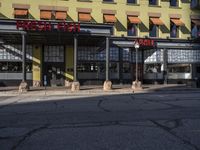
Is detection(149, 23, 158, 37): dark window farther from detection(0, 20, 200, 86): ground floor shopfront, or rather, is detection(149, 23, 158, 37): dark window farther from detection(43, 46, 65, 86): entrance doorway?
detection(43, 46, 65, 86): entrance doorway

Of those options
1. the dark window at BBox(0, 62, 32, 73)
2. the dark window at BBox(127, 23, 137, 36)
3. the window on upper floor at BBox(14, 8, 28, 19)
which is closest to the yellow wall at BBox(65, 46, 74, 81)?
the dark window at BBox(0, 62, 32, 73)

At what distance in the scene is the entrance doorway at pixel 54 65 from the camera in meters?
30.7

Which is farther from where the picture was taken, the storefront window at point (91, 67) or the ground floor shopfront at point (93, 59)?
the storefront window at point (91, 67)

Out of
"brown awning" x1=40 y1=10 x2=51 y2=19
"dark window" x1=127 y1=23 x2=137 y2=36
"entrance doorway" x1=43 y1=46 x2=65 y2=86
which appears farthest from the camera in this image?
"dark window" x1=127 y1=23 x2=137 y2=36

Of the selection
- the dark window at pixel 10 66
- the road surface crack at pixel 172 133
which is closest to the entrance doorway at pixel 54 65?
the dark window at pixel 10 66

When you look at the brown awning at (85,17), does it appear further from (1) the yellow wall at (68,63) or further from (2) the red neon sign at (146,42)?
(2) the red neon sign at (146,42)

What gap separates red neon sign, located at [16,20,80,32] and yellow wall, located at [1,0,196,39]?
5684mm

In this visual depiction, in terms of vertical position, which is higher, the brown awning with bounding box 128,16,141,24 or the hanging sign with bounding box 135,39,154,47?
the brown awning with bounding box 128,16,141,24

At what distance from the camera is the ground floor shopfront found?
29.5 metres

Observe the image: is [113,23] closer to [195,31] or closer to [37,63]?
[37,63]

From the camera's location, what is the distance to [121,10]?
31438 mm

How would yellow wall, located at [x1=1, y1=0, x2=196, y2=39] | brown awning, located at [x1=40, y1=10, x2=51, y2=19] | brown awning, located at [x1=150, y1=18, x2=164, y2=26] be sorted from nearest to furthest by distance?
brown awning, located at [x1=40, y1=10, x2=51, y2=19] < yellow wall, located at [x1=1, y1=0, x2=196, y2=39] < brown awning, located at [x1=150, y1=18, x2=164, y2=26]

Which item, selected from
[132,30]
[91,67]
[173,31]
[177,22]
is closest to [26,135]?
[91,67]

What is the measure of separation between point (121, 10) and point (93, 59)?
555cm
